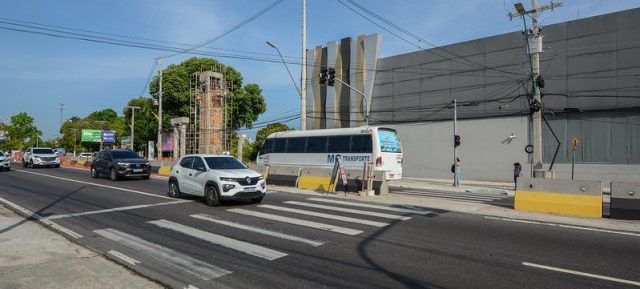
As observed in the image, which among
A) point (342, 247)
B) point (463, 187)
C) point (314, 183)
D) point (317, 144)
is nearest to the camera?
point (342, 247)

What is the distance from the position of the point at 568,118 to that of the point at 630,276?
941 inches

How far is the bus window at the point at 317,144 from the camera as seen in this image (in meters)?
22.7

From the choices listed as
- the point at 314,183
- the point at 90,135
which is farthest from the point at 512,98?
the point at 90,135

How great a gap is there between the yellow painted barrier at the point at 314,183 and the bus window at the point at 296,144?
4.49 m

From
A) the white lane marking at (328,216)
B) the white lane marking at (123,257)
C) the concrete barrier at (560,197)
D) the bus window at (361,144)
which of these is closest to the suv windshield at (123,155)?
the bus window at (361,144)

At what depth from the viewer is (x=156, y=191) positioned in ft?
55.3

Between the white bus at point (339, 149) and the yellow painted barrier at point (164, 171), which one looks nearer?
the white bus at point (339, 149)

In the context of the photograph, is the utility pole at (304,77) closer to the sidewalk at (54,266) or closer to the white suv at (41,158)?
the sidewalk at (54,266)

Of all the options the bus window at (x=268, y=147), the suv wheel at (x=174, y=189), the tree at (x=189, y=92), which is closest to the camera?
the suv wheel at (x=174, y=189)

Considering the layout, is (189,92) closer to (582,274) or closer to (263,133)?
(263,133)

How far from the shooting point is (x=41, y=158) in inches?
1403

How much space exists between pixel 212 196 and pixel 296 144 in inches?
466

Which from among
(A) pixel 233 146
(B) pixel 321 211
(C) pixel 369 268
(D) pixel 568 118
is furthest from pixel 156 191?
(A) pixel 233 146

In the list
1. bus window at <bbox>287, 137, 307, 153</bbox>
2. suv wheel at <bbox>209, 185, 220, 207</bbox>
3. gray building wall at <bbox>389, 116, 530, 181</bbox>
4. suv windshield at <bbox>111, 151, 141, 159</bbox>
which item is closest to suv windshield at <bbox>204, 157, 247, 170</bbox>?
suv wheel at <bbox>209, 185, 220, 207</bbox>
